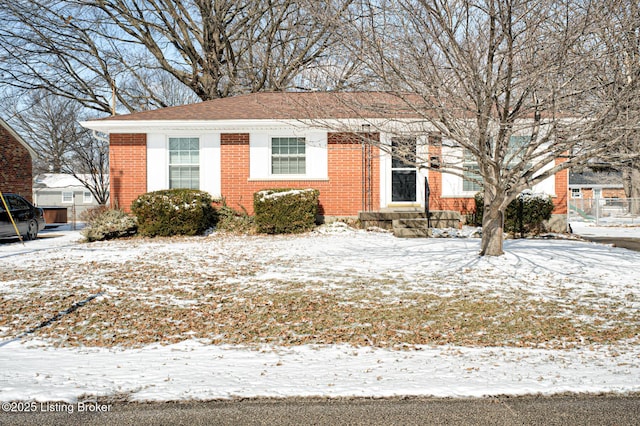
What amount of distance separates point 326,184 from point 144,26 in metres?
16.1

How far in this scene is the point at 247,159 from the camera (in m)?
16.0

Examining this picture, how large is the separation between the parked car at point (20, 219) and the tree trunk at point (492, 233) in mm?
Result: 12922

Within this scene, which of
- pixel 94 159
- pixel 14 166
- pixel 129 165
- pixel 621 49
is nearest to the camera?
pixel 621 49

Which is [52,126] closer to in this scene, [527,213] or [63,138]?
[63,138]

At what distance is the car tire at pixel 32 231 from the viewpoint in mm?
15141

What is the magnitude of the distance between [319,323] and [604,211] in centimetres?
3186

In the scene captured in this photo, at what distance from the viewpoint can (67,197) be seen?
4941cm

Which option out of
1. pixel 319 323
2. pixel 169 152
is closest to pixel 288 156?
pixel 169 152

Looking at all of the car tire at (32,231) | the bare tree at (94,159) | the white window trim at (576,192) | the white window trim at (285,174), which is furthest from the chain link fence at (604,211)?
the bare tree at (94,159)

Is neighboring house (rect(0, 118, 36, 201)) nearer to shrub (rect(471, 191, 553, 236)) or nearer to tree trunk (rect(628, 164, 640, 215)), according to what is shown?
shrub (rect(471, 191, 553, 236))

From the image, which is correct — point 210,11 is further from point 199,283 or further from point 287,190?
point 199,283

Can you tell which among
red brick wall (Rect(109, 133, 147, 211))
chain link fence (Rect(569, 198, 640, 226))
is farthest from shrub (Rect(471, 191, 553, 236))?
chain link fence (Rect(569, 198, 640, 226))

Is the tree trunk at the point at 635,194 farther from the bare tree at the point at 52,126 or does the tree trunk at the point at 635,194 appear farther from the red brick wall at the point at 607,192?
the bare tree at the point at 52,126

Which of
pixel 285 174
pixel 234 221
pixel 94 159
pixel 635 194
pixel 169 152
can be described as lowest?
pixel 234 221
